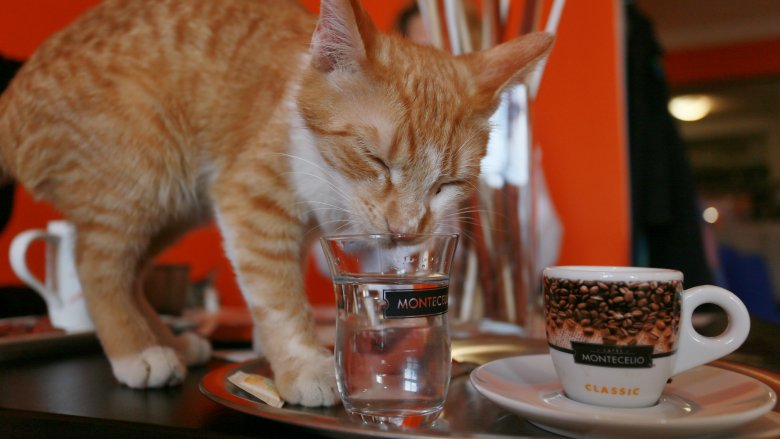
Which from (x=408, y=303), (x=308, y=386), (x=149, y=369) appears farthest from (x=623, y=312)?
(x=149, y=369)

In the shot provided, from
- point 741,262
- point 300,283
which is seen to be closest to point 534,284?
point 300,283

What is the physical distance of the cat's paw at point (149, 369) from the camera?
78 centimetres

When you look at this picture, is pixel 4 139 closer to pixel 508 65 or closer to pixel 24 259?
pixel 24 259

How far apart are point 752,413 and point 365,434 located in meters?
0.29

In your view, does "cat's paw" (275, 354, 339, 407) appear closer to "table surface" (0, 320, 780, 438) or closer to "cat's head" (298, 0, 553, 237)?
"table surface" (0, 320, 780, 438)

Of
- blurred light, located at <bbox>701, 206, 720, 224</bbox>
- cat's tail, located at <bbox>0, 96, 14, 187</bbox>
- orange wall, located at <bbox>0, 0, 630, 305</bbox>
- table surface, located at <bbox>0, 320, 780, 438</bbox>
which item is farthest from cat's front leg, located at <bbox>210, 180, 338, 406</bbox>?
blurred light, located at <bbox>701, 206, 720, 224</bbox>

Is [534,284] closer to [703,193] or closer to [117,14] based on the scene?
[117,14]

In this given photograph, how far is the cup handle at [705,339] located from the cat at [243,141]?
12.5 inches

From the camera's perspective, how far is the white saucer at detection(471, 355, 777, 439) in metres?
0.45

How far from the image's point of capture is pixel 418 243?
24.0 inches

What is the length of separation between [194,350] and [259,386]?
13.2 inches

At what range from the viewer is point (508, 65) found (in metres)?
0.83

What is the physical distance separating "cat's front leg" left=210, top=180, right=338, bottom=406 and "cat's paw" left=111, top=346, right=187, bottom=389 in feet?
0.41

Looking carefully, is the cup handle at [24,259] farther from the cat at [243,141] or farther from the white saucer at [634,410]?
the white saucer at [634,410]
